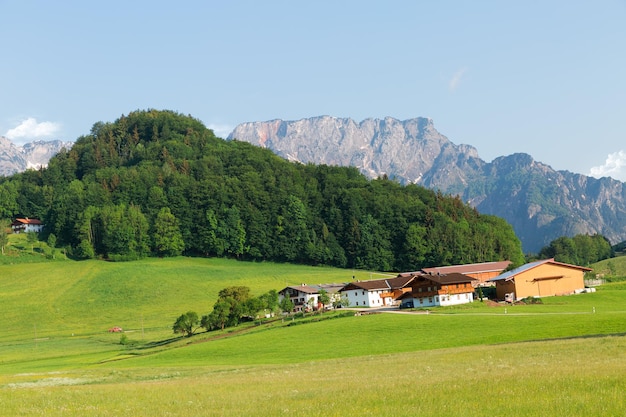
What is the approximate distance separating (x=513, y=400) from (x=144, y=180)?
7220 inches

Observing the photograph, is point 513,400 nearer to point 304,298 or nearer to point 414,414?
point 414,414

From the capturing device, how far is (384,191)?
653 feet

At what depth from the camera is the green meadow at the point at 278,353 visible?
1991 centimetres

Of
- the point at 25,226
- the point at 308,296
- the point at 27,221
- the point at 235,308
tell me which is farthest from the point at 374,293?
the point at 27,221

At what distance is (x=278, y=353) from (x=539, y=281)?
176ft

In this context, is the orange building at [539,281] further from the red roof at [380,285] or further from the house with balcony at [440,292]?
the red roof at [380,285]

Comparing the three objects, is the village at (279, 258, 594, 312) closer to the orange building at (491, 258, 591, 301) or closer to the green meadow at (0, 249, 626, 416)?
the orange building at (491, 258, 591, 301)

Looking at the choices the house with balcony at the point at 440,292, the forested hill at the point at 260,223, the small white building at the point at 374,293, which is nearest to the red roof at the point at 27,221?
the forested hill at the point at 260,223

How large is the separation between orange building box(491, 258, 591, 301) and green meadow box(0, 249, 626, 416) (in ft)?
21.0

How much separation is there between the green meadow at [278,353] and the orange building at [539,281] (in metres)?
6.41

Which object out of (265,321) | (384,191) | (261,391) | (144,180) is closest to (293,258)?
(384,191)

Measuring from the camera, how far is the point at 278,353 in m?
57.9

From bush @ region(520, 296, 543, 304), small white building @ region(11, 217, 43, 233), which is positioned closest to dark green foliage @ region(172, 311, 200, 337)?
bush @ region(520, 296, 543, 304)

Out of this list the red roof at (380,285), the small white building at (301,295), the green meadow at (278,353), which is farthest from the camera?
the small white building at (301,295)
